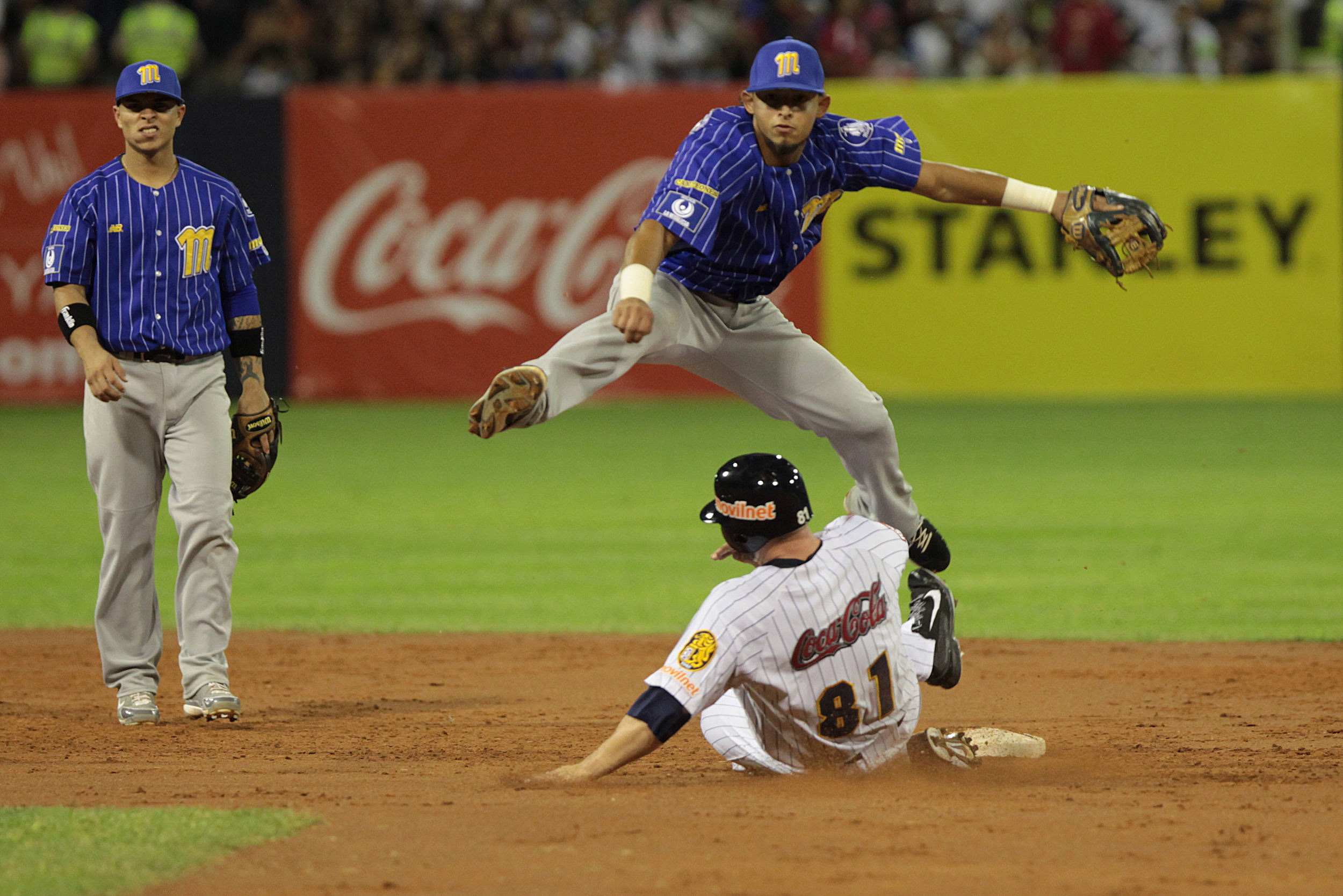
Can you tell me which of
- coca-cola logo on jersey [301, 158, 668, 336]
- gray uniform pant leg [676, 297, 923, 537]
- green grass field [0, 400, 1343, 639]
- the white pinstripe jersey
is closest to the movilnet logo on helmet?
the white pinstripe jersey

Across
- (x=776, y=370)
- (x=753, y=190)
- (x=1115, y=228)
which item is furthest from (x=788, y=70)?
(x=1115, y=228)

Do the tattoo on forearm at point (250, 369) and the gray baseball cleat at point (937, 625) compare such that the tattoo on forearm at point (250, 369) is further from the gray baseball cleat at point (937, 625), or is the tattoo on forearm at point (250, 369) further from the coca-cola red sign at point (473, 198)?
the coca-cola red sign at point (473, 198)

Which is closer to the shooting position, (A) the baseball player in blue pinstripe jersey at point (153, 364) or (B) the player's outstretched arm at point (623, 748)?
(B) the player's outstretched arm at point (623, 748)

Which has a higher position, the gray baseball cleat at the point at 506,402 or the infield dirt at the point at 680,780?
the gray baseball cleat at the point at 506,402

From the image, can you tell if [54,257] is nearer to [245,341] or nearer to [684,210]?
[245,341]

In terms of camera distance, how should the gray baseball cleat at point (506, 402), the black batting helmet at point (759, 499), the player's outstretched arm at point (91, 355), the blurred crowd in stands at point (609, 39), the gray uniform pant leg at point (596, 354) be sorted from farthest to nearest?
the blurred crowd in stands at point (609, 39)
the player's outstretched arm at point (91, 355)
the gray uniform pant leg at point (596, 354)
the gray baseball cleat at point (506, 402)
the black batting helmet at point (759, 499)

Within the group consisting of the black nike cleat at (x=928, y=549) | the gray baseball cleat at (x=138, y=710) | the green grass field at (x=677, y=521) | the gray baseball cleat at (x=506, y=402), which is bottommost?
the green grass field at (x=677, y=521)

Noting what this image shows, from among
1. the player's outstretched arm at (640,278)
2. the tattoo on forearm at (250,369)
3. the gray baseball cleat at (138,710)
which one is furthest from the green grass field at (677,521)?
the player's outstretched arm at (640,278)
